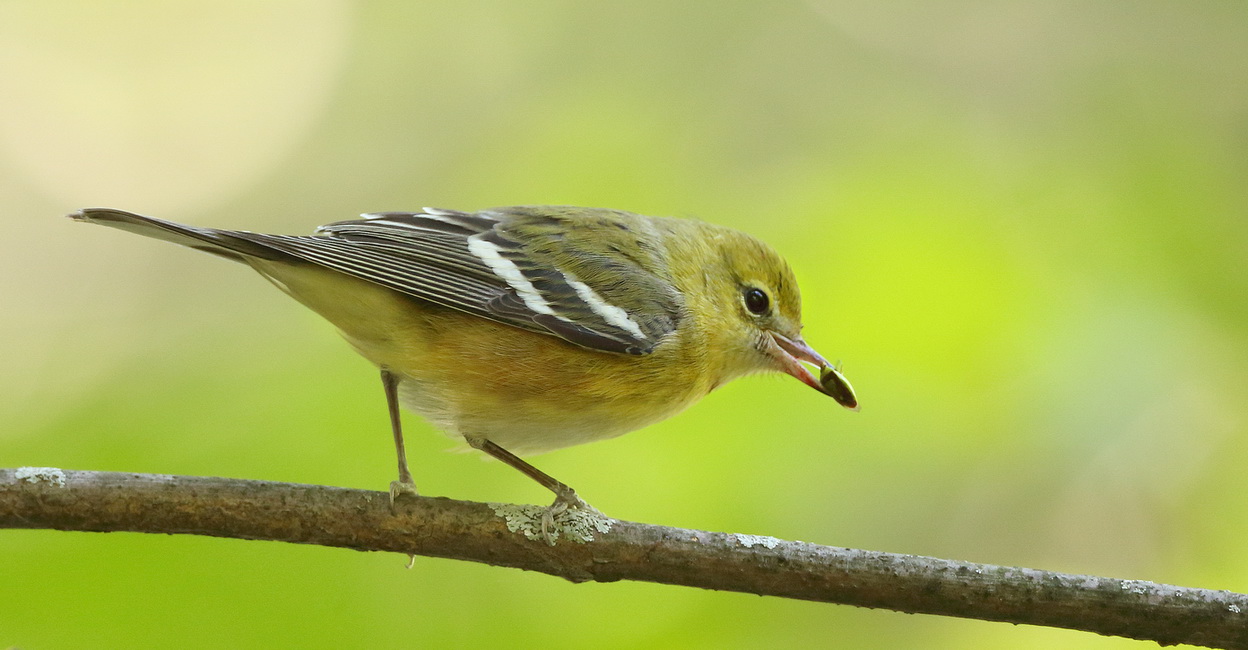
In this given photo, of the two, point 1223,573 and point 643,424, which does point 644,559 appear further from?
point 1223,573

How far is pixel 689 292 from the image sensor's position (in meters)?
4.26

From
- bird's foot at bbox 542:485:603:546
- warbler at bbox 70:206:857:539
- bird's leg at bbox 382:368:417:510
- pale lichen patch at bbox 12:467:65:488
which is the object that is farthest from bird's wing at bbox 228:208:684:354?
pale lichen patch at bbox 12:467:65:488

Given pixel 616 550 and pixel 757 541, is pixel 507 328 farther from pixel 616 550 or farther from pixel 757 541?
pixel 757 541

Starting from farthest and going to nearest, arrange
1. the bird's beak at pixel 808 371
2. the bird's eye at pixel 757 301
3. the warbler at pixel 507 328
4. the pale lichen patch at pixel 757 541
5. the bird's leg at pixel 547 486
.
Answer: the bird's eye at pixel 757 301 → the bird's beak at pixel 808 371 → the warbler at pixel 507 328 → the bird's leg at pixel 547 486 → the pale lichen patch at pixel 757 541

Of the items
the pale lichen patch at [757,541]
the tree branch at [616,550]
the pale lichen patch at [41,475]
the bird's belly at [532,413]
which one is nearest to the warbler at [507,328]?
the bird's belly at [532,413]

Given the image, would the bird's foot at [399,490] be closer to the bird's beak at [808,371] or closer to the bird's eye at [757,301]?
the bird's beak at [808,371]

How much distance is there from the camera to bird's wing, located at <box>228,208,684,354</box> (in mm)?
3559

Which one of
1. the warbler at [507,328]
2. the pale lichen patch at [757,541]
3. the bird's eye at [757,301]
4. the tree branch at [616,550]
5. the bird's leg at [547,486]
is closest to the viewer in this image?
the tree branch at [616,550]

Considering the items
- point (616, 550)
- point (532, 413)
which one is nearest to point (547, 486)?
point (532, 413)

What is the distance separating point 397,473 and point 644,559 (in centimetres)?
108

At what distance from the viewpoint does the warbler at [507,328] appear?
11.5 ft

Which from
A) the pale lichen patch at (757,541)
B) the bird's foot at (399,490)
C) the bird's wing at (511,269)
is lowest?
the bird's foot at (399,490)

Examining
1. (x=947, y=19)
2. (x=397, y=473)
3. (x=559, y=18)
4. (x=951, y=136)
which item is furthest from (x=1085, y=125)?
(x=559, y=18)

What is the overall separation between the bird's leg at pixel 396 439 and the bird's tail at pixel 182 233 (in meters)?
0.62
